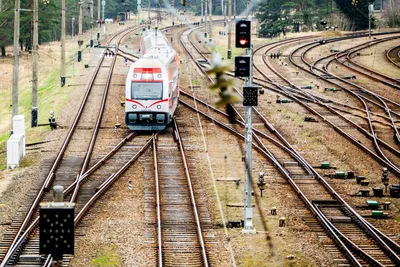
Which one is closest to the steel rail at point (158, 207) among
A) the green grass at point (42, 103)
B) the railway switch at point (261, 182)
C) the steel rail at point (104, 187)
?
the steel rail at point (104, 187)

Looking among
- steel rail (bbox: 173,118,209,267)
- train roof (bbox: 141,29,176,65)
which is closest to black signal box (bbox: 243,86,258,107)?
steel rail (bbox: 173,118,209,267)

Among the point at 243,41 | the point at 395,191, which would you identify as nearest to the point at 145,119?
the point at 395,191

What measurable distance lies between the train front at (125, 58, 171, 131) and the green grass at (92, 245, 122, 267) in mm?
15221

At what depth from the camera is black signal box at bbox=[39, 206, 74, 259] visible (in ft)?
43.7

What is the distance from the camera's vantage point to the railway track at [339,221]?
65.7ft

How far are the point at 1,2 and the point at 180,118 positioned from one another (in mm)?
46323

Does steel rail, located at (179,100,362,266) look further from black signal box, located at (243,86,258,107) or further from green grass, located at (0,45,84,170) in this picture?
green grass, located at (0,45,84,170)

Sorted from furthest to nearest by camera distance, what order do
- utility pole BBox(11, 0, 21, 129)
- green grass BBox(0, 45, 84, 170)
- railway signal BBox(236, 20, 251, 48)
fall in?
green grass BBox(0, 45, 84, 170), utility pole BBox(11, 0, 21, 129), railway signal BBox(236, 20, 251, 48)

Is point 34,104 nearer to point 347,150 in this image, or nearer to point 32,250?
point 347,150

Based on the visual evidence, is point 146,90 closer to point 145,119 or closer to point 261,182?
point 145,119

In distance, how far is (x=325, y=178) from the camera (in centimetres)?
2858

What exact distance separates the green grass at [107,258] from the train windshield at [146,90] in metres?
15.3

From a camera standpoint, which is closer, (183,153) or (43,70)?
(183,153)

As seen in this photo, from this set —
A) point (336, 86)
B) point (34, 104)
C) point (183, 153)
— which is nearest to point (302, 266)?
point (183, 153)
